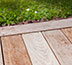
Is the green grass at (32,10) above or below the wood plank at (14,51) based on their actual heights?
below

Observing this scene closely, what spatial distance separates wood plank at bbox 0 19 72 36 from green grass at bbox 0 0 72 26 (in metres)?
0.24

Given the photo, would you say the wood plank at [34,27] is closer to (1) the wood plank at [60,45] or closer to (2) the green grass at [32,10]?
(1) the wood plank at [60,45]

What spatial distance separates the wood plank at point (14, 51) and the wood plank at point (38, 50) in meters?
0.06

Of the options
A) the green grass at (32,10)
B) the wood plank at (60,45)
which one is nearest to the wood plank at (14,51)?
the wood plank at (60,45)

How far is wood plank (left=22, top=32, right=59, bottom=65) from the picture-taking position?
1675 millimetres

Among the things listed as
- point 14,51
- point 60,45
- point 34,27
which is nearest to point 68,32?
point 60,45

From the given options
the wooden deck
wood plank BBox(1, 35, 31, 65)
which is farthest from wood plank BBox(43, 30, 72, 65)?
wood plank BBox(1, 35, 31, 65)

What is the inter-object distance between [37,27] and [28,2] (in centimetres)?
94

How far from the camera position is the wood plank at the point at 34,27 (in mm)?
2145

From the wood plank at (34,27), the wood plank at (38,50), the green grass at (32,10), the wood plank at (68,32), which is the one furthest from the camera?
the green grass at (32,10)

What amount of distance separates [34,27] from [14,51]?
1.64ft

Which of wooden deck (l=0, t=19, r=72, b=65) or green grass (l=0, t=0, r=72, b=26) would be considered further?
green grass (l=0, t=0, r=72, b=26)

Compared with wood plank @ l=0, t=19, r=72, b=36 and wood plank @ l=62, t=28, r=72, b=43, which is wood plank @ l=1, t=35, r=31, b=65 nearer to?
wood plank @ l=0, t=19, r=72, b=36

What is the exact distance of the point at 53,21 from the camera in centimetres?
233
